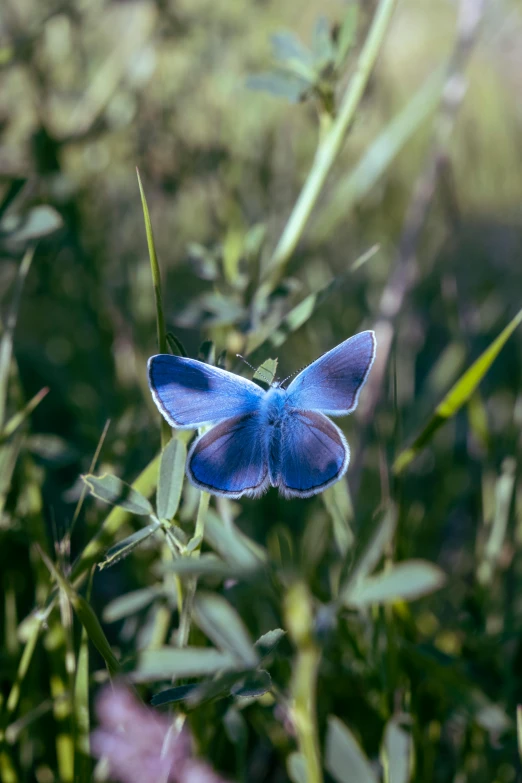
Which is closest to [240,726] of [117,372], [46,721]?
[46,721]

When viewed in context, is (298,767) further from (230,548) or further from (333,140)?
(333,140)

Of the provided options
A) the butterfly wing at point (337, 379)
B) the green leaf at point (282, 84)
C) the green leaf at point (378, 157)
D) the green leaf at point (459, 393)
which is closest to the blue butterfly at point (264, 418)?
the butterfly wing at point (337, 379)

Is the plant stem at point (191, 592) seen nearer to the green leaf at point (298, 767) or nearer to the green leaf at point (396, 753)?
the green leaf at point (298, 767)

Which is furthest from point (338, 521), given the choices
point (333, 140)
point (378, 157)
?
point (378, 157)

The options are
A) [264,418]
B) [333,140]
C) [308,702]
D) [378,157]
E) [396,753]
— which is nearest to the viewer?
[308,702]

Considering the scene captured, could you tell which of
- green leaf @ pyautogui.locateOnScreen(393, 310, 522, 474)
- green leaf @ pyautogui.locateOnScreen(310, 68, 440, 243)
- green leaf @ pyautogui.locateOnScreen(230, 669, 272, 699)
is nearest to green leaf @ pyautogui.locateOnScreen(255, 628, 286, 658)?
green leaf @ pyautogui.locateOnScreen(230, 669, 272, 699)

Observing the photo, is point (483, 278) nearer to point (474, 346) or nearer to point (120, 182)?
point (474, 346)

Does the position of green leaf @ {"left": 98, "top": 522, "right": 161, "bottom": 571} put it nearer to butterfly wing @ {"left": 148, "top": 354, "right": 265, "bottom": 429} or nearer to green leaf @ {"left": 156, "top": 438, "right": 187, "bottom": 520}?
green leaf @ {"left": 156, "top": 438, "right": 187, "bottom": 520}
